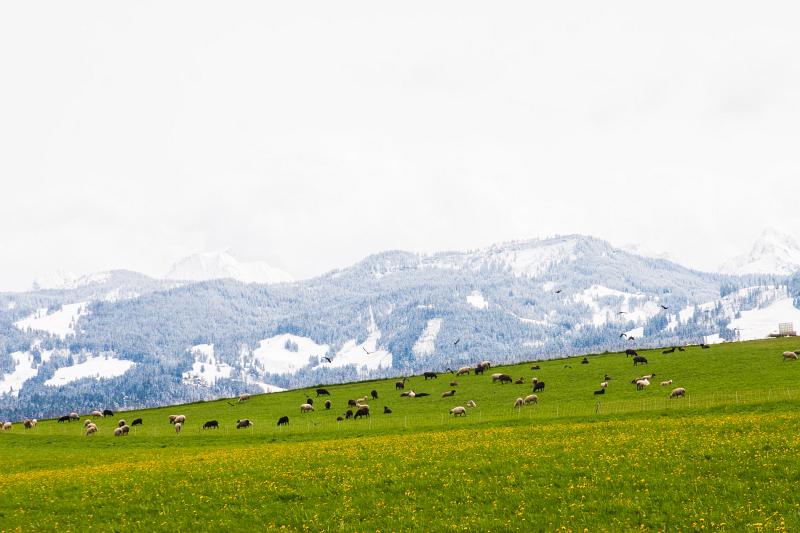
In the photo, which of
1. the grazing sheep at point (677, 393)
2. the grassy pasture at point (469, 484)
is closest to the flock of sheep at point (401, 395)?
the grazing sheep at point (677, 393)

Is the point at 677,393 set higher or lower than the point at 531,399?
lower

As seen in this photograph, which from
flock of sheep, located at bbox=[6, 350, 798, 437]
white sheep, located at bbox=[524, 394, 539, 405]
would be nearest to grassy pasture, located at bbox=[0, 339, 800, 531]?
white sheep, located at bbox=[524, 394, 539, 405]

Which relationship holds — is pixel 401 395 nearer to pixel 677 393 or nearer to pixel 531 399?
pixel 531 399

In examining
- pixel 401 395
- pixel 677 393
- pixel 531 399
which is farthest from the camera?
pixel 401 395

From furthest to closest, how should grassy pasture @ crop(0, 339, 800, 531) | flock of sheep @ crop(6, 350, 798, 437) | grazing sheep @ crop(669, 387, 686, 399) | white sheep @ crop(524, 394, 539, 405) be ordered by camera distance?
1. white sheep @ crop(524, 394, 539, 405)
2. flock of sheep @ crop(6, 350, 798, 437)
3. grazing sheep @ crop(669, 387, 686, 399)
4. grassy pasture @ crop(0, 339, 800, 531)

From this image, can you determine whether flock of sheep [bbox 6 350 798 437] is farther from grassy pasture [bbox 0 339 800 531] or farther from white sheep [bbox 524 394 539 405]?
grassy pasture [bbox 0 339 800 531]

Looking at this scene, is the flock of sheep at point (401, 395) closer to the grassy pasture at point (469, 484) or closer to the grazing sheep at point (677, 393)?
the grazing sheep at point (677, 393)

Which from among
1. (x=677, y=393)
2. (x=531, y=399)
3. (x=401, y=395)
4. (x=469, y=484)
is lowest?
(x=677, y=393)

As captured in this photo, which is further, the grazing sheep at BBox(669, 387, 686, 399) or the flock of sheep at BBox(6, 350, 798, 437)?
the flock of sheep at BBox(6, 350, 798, 437)

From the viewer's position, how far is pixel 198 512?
2642 cm

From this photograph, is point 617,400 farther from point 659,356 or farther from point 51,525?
point 51,525

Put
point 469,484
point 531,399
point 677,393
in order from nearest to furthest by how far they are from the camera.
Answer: point 469,484
point 677,393
point 531,399

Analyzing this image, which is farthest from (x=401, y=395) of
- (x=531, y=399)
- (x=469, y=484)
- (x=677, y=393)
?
(x=469, y=484)

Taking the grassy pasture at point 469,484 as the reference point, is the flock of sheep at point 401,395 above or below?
below
